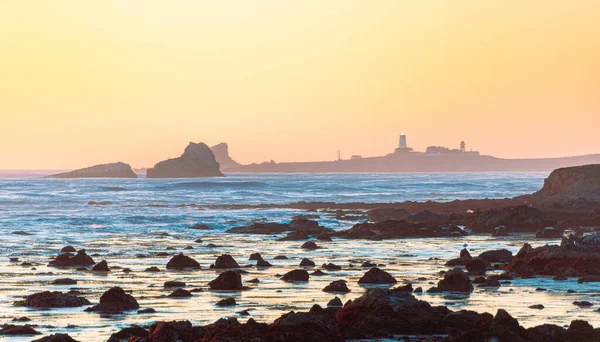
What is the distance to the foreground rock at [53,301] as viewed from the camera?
20016mm

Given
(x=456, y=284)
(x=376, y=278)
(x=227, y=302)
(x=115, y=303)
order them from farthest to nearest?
(x=376, y=278)
(x=456, y=284)
(x=227, y=302)
(x=115, y=303)

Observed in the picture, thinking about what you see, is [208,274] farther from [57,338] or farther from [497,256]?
[57,338]

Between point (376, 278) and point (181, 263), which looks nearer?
point (376, 278)

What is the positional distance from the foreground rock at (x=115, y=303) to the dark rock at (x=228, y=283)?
371cm

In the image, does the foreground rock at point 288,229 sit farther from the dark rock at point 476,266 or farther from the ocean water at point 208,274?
the dark rock at point 476,266

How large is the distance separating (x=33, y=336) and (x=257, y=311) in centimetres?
485

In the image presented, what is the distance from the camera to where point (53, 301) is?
20.2 m

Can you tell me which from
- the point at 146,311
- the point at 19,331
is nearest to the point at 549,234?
the point at 146,311

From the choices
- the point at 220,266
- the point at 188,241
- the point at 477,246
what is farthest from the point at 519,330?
the point at 188,241

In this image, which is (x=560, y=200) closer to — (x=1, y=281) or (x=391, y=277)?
(x=391, y=277)

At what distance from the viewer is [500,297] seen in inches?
838

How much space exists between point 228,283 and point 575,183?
5782cm

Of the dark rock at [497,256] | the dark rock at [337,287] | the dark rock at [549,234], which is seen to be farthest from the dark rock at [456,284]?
the dark rock at [549,234]

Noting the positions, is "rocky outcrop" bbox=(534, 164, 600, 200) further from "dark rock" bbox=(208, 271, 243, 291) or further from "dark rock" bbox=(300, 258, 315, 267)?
"dark rock" bbox=(208, 271, 243, 291)
